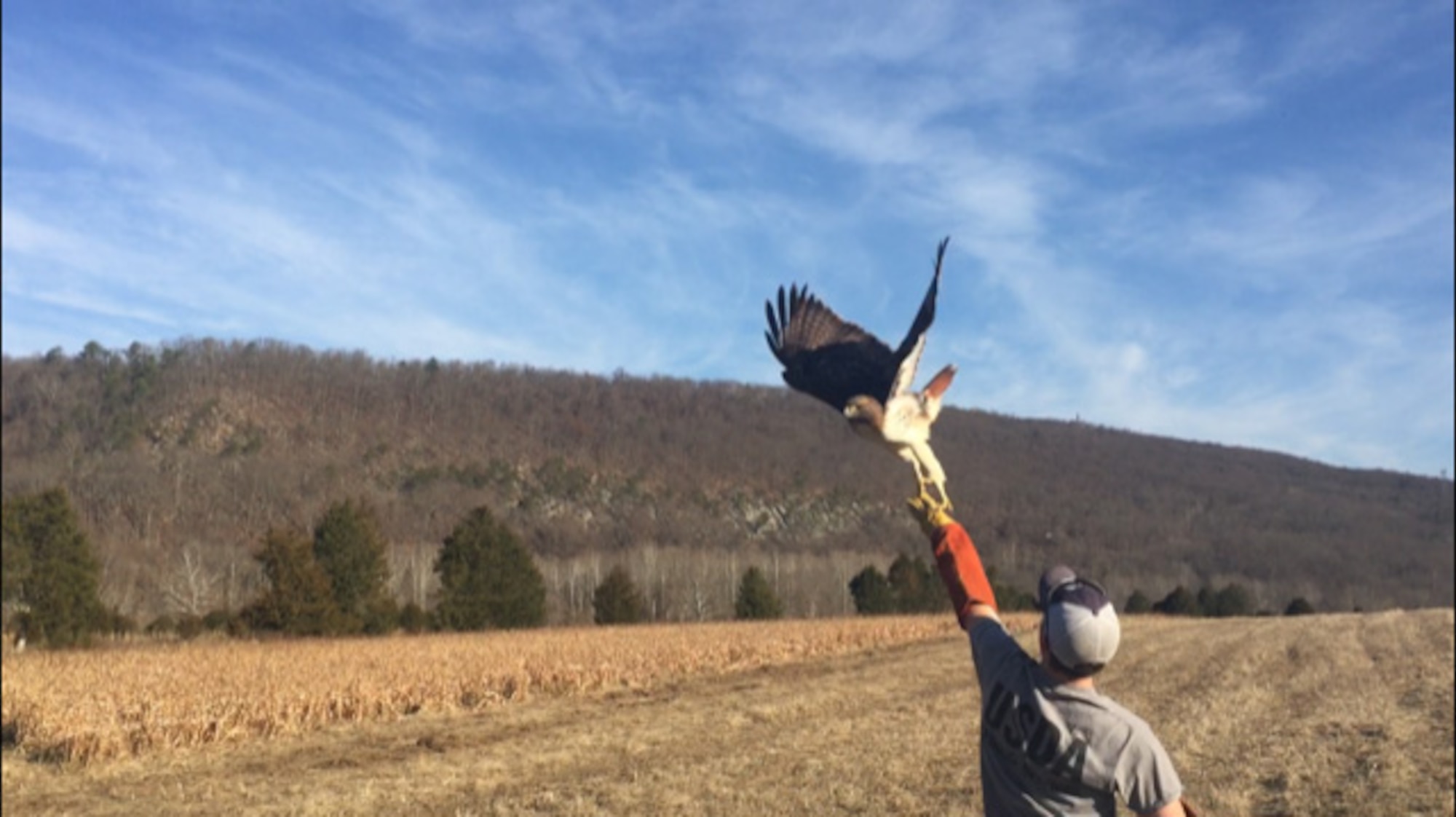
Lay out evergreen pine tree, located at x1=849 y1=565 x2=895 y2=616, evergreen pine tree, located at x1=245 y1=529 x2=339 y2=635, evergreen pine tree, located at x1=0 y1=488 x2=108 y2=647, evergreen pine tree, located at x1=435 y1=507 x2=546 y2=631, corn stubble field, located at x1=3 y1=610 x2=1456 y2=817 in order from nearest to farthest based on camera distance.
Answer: corn stubble field, located at x1=3 y1=610 x2=1456 y2=817
evergreen pine tree, located at x1=0 y1=488 x2=108 y2=647
evergreen pine tree, located at x1=245 y1=529 x2=339 y2=635
evergreen pine tree, located at x1=435 y1=507 x2=546 y2=631
evergreen pine tree, located at x1=849 y1=565 x2=895 y2=616

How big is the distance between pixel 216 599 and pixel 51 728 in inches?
1711

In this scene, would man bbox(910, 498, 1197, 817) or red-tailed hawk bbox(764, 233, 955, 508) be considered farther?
red-tailed hawk bbox(764, 233, 955, 508)

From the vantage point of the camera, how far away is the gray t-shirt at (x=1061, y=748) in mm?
2760

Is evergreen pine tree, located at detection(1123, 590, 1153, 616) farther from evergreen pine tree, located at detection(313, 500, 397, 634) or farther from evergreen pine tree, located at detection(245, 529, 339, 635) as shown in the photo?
evergreen pine tree, located at detection(245, 529, 339, 635)

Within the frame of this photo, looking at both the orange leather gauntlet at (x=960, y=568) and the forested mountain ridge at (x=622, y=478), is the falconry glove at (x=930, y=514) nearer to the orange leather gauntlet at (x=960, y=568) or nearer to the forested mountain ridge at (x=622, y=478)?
the orange leather gauntlet at (x=960, y=568)

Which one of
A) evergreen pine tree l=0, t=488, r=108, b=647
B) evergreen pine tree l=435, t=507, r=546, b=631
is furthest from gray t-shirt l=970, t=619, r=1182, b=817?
evergreen pine tree l=435, t=507, r=546, b=631

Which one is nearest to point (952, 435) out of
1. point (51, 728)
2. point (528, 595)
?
point (528, 595)

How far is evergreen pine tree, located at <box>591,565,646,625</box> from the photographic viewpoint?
41219 millimetres

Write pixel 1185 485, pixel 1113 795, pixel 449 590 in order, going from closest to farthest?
1. pixel 1113 795
2. pixel 449 590
3. pixel 1185 485

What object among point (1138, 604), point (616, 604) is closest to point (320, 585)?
point (616, 604)

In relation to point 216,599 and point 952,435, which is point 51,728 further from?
point 952,435

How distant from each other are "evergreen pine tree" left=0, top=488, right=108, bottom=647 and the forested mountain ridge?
114ft

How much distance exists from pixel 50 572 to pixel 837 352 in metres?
27.6

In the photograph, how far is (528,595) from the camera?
1442 inches
